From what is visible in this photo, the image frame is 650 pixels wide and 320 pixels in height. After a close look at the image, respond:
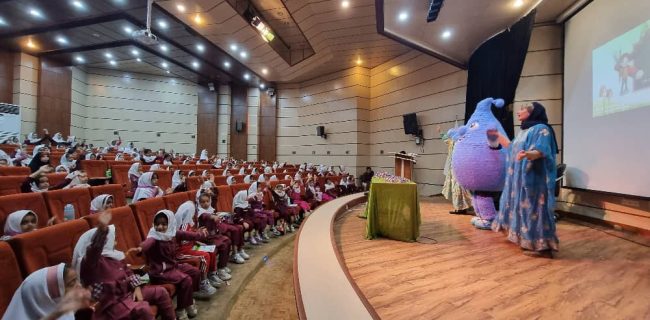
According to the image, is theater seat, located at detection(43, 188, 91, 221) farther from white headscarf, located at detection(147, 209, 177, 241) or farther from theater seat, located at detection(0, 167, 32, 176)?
theater seat, located at detection(0, 167, 32, 176)

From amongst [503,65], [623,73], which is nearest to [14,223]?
[623,73]

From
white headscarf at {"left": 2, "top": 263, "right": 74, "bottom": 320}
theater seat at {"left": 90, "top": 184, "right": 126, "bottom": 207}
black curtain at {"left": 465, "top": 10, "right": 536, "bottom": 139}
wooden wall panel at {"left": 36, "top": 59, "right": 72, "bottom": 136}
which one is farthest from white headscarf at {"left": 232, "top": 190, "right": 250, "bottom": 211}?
wooden wall panel at {"left": 36, "top": 59, "right": 72, "bottom": 136}

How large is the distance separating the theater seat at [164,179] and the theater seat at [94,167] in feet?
3.93

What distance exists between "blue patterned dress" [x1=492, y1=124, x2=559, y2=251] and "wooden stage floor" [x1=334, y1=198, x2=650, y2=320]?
0.19m

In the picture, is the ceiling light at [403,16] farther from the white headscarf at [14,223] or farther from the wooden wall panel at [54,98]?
the wooden wall panel at [54,98]

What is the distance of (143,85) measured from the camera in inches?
501

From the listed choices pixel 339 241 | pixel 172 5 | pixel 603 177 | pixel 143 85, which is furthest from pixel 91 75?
pixel 603 177

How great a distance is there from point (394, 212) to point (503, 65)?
415cm

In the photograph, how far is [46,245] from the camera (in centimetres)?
156

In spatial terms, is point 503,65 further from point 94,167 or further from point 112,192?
point 94,167

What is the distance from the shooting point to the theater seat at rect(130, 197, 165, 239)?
239 cm

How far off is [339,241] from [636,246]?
3183 millimetres

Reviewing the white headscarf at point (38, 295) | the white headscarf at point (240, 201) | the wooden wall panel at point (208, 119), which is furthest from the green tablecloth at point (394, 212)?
the wooden wall panel at point (208, 119)

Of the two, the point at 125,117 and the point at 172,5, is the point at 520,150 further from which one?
the point at 125,117
